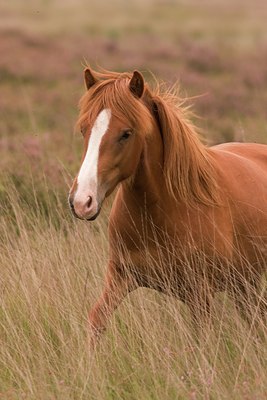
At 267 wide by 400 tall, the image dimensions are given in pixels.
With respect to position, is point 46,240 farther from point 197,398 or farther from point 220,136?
point 220,136

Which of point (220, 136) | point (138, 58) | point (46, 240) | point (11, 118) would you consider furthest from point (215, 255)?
point (138, 58)

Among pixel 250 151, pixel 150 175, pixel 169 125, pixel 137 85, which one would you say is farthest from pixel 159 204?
A: pixel 250 151

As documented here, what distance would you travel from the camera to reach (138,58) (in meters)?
26.8

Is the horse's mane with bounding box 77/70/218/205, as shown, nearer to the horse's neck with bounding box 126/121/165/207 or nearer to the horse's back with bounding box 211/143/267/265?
the horse's neck with bounding box 126/121/165/207

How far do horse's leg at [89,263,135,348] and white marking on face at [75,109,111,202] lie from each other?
2.68 feet

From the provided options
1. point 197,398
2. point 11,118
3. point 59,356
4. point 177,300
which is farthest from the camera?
→ point 11,118

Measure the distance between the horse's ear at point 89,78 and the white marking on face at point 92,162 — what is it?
1.32 feet

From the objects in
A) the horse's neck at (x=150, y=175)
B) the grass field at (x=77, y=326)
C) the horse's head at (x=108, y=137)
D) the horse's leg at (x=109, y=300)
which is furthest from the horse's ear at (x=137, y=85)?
the horse's leg at (x=109, y=300)

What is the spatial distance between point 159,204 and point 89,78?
0.74 metres

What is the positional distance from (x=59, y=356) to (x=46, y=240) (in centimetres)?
163

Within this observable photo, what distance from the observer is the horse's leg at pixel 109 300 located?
15.8 ft

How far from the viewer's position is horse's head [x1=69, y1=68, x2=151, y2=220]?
13.7ft

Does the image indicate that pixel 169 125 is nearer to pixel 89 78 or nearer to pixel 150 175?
pixel 150 175

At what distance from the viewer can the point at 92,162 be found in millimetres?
4258
